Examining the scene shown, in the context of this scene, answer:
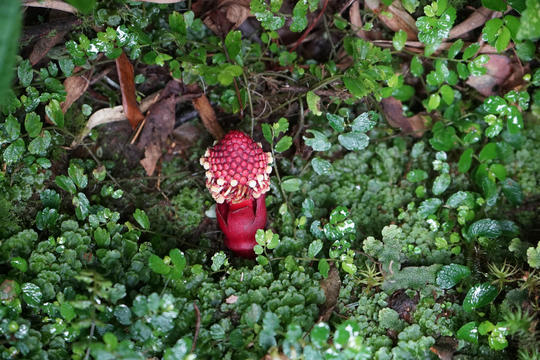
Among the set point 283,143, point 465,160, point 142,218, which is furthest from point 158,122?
point 465,160

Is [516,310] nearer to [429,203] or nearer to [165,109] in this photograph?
[429,203]

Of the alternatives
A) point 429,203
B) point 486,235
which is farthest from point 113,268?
point 486,235

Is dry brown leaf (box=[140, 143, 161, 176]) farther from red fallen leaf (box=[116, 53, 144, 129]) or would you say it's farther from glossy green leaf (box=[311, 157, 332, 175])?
glossy green leaf (box=[311, 157, 332, 175])

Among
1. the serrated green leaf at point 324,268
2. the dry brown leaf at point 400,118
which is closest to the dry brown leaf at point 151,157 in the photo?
the serrated green leaf at point 324,268

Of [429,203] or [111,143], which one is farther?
[111,143]

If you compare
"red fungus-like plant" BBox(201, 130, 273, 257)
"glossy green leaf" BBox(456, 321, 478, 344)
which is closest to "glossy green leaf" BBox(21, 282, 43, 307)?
"red fungus-like plant" BBox(201, 130, 273, 257)

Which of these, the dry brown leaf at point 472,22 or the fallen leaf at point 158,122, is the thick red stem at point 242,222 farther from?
the dry brown leaf at point 472,22

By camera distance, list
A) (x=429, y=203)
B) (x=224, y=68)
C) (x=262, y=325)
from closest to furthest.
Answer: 1. (x=262, y=325)
2. (x=224, y=68)
3. (x=429, y=203)

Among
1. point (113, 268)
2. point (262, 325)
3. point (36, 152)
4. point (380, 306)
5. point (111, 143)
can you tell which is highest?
point (36, 152)
